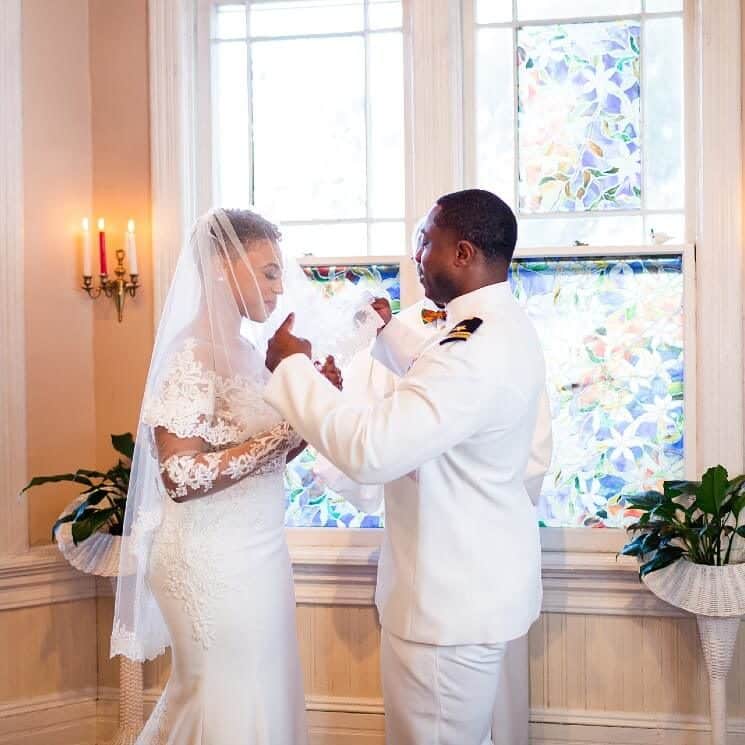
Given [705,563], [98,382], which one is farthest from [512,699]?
[98,382]

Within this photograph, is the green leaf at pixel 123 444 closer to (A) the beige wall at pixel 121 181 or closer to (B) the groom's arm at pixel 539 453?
(A) the beige wall at pixel 121 181

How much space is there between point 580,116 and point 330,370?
1722 millimetres

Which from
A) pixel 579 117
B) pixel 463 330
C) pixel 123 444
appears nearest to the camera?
pixel 463 330

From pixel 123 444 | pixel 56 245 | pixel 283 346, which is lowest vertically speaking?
pixel 123 444

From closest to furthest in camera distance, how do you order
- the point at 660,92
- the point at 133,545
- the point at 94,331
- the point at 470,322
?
the point at 470,322, the point at 133,545, the point at 660,92, the point at 94,331

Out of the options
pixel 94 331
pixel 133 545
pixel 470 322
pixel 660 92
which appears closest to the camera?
pixel 470 322

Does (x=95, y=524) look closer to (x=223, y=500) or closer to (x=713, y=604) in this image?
(x=223, y=500)

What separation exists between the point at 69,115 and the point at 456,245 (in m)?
2.11

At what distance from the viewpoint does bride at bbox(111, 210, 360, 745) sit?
2430 mm

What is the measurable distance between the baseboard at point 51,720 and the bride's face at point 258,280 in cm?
201

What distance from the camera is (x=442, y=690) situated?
2.26 m

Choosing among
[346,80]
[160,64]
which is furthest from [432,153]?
A: [160,64]

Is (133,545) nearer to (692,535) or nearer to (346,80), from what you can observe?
(692,535)

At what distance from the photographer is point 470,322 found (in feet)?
7.36
